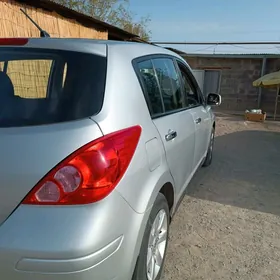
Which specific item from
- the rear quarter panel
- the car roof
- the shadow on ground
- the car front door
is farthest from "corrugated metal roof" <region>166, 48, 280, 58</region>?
the rear quarter panel

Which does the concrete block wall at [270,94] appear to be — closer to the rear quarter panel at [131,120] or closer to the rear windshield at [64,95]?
the rear quarter panel at [131,120]

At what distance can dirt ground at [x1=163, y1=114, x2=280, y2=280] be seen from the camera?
2447 mm

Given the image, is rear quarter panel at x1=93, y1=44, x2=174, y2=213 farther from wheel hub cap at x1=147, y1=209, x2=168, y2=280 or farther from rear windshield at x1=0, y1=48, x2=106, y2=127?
wheel hub cap at x1=147, y1=209, x2=168, y2=280

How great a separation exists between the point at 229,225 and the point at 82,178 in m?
2.26

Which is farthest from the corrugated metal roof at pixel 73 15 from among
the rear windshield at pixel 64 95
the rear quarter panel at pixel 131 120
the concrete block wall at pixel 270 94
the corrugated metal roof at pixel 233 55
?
the concrete block wall at pixel 270 94

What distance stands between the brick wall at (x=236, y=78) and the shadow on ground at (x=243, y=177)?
813 centimetres

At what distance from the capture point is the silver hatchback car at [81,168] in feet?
4.29

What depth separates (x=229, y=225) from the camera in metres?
3.15

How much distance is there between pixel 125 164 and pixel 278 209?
9.09 feet

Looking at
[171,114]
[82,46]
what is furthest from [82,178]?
[171,114]

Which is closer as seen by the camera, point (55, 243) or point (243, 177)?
point (55, 243)

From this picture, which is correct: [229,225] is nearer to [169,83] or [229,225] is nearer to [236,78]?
[169,83]

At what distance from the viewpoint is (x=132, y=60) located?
193cm

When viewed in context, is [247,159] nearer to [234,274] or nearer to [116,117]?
[234,274]
